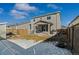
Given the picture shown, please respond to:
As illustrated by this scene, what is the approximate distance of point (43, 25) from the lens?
2.76 m

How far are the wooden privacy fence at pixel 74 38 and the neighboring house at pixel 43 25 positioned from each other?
0.17 m

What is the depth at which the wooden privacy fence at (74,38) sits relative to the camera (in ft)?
8.98

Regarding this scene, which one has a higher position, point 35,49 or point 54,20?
point 54,20

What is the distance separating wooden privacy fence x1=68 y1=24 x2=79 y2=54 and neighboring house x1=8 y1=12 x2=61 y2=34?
167 millimetres

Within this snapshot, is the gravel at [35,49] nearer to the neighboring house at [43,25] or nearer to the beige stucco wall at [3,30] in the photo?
the beige stucco wall at [3,30]

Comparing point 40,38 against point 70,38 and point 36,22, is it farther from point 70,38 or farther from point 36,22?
point 70,38

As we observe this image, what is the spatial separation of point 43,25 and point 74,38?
16.7 inches

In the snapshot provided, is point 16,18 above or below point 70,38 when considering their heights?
above

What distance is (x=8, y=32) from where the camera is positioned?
2.77 meters

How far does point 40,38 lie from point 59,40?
24 cm

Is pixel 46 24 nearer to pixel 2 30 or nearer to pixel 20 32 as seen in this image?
pixel 20 32

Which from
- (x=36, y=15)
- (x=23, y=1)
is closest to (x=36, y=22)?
(x=36, y=15)

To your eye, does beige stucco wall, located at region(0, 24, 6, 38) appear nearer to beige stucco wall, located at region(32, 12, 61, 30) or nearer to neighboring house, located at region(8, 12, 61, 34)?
neighboring house, located at region(8, 12, 61, 34)

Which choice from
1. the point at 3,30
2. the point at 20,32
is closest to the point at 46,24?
the point at 20,32
